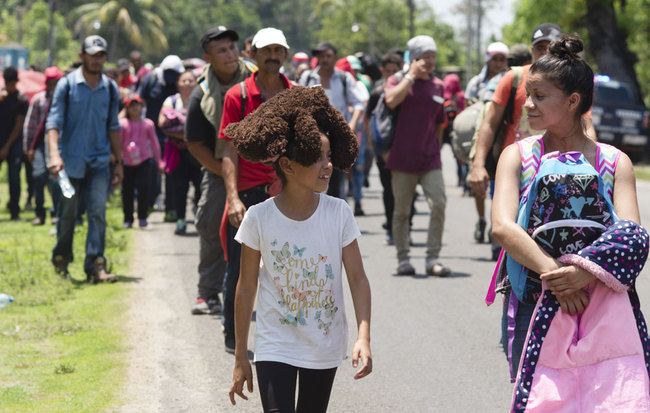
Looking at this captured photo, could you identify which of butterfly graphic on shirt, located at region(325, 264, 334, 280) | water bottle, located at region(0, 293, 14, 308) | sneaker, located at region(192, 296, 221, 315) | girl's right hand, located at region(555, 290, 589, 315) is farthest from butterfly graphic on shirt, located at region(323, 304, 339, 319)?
water bottle, located at region(0, 293, 14, 308)

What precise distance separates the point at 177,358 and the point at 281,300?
3.02m

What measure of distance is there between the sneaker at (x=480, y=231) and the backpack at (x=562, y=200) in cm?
834

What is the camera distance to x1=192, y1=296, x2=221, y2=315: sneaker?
8.30 meters

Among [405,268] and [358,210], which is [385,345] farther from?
[358,210]

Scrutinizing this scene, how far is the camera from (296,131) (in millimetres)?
4020

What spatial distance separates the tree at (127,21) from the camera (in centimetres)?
8825

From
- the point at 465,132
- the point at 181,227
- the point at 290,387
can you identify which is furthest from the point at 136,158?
the point at 290,387

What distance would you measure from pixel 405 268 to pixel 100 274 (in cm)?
274

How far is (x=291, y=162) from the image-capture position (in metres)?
4.09

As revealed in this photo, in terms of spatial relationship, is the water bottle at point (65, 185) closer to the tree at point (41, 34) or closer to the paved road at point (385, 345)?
the paved road at point (385, 345)

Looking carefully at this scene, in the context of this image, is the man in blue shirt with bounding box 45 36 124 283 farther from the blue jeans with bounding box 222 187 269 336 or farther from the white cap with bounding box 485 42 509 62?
the white cap with bounding box 485 42 509 62

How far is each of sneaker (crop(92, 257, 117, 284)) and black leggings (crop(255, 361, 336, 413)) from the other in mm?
5789

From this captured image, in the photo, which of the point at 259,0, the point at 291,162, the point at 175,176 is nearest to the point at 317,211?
the point at 291,162

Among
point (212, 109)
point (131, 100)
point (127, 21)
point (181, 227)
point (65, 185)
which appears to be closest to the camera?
point (212, 109)
